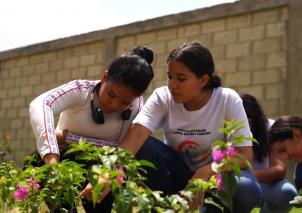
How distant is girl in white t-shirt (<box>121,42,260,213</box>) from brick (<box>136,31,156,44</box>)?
127 inches

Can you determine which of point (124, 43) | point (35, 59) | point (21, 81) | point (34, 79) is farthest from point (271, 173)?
point (21, 81)

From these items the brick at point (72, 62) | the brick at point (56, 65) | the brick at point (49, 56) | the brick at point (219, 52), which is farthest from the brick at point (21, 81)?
the brick at point (219, 52)

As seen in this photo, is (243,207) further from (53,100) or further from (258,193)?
(53,100)

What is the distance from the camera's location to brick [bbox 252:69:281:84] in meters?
4.49

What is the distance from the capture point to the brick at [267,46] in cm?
454

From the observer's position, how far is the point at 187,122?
229cm

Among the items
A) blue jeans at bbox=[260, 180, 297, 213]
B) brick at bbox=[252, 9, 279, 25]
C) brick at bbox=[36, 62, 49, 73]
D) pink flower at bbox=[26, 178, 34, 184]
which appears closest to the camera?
pink flower at bbox=[26, 178, 34, 184]

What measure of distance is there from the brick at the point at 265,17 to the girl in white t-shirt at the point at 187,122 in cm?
246

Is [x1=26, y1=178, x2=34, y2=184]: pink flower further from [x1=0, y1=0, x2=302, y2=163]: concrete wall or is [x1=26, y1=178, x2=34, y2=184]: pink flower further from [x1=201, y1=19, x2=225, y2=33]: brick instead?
[x1=201, y1=19, x2=225, y2=33]: brick

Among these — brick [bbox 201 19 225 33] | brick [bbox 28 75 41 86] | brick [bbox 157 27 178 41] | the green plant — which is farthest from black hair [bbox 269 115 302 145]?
brick [bbox 28 75 41 86]

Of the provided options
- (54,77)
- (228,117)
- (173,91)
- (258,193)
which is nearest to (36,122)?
(173,91)

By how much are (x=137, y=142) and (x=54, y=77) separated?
15.3ft

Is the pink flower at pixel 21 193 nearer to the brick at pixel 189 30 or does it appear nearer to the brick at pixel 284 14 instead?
the brick at pixel 284 14

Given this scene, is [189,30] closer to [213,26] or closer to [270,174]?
[213,26]
